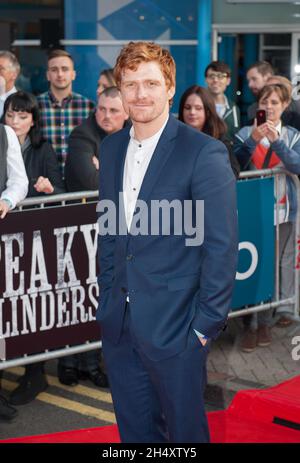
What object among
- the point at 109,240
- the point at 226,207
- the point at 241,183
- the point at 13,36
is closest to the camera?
the point at 226,207

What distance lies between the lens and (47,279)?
233 inches

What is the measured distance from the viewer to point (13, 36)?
1420 cm

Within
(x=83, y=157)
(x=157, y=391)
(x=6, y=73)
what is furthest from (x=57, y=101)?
(x=157, y=391)

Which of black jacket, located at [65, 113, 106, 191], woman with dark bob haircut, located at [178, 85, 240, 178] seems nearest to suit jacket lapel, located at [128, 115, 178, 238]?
black jacket, located at [65, 113, 106, 191]

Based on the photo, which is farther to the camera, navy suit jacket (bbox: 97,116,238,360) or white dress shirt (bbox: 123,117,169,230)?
white dress shirt (bbox: 123,117,169,230)

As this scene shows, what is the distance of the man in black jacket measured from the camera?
255 inches

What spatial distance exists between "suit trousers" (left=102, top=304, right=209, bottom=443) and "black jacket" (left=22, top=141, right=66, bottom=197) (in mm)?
2583

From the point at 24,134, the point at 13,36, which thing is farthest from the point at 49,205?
the point at 13,36

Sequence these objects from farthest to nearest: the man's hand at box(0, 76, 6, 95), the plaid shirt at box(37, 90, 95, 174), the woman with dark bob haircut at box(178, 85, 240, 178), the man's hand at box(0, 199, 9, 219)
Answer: the man's hand at box(0, 76, 6, 95) < the plaid shirt at box(37, 90, 95, 174) < the woman with dark bob haircut at box(178, 85, 240, 178) < the man's hand at box(0, 199, 9, 219)

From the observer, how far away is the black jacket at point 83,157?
648cm

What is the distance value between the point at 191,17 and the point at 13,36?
9.94 feet

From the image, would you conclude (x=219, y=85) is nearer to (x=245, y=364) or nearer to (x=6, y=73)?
(x=6, y=73)

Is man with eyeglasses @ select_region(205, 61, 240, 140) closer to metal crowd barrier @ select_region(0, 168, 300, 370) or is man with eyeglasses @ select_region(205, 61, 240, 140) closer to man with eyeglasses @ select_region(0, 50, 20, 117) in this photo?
metal crowd barrier @ select_region(0, 168, 300, 370)
